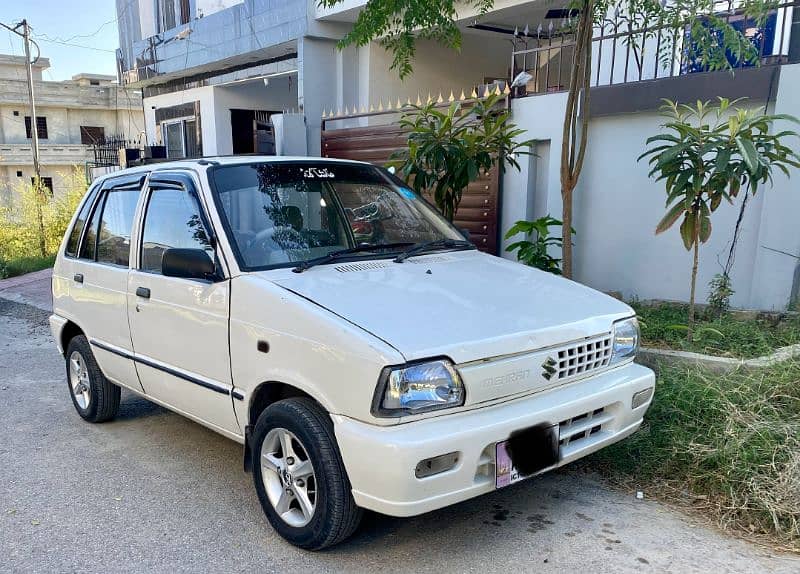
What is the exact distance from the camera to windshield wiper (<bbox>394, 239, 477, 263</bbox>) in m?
3.73

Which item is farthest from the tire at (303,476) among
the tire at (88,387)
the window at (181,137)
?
the window at (181,137)

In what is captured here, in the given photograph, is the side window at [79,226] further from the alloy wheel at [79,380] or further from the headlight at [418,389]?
the headlight at [418,389]

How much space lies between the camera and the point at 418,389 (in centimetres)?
267

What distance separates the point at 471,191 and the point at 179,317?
17.3ft

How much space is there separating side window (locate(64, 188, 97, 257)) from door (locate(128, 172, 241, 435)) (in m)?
1.01

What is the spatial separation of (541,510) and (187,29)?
545 inches

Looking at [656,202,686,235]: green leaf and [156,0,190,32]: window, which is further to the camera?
[156,0,190,32]: window

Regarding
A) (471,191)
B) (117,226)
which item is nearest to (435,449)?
(117,226)

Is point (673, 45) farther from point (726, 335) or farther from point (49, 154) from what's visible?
point (49, 154)

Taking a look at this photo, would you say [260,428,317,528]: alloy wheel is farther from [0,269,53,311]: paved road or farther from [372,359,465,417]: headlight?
[0,269,53,311]: paved road

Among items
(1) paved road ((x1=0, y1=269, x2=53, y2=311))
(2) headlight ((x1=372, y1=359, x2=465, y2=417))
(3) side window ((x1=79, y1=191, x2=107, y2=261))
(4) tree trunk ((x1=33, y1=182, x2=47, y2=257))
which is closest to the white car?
(2) headlight ((x1=372, y1=359, x2=465, y2=417))

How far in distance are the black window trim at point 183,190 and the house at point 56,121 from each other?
34.2 m

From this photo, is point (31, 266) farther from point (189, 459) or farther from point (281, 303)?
point (281, 303)

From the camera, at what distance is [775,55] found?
5.79m
